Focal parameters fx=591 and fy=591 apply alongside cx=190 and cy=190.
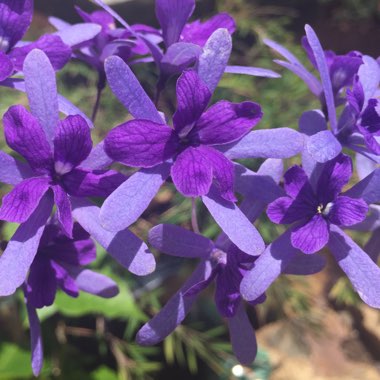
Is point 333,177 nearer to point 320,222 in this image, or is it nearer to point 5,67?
point 320,222

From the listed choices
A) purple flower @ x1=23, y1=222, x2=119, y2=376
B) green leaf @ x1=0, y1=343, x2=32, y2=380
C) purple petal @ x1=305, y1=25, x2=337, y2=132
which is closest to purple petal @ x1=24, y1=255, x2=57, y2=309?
purple flower @ x1=23, y1=222, x2=119, y2=376

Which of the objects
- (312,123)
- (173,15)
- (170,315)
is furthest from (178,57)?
(170,315)

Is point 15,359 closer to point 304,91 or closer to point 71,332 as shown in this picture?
point 71,332

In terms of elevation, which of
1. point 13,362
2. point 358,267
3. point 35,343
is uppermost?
point 358,267

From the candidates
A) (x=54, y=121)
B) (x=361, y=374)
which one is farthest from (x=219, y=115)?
(x=361, y=374)

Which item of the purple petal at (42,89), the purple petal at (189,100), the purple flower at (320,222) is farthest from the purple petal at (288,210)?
the purple petal at (42,89)

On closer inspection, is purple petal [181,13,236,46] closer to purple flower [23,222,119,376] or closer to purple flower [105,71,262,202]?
purple flower [105,71,262,202]

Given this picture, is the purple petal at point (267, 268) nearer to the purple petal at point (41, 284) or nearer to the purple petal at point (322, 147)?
the purple petal at point (322, 147)
